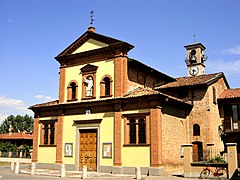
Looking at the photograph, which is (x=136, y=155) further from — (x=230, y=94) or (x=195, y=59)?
(x=195, y=59)

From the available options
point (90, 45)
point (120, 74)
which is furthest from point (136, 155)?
point (90, 45)

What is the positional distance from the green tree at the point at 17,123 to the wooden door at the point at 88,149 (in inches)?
2751

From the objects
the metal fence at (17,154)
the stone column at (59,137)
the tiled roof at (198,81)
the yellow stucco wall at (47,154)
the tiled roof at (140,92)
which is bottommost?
the metal fence at (17,154)

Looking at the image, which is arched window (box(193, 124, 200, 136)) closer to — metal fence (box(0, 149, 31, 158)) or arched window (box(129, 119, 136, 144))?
arched window (box(129, 119, 136, 144))

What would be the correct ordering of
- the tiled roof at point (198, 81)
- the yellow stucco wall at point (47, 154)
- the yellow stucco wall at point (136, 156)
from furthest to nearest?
the tiled roof at point (198, 81), the yellow stucco wall at point (47, 154), the yellow stucco wall at point (136, 156)

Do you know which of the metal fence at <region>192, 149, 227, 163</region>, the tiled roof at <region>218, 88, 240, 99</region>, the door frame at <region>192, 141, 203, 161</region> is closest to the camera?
the metal fence at <region>192, 149, 227, 163</region>

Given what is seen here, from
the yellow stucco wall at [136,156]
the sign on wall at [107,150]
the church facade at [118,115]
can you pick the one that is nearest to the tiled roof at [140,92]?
the church facade at [118,115]

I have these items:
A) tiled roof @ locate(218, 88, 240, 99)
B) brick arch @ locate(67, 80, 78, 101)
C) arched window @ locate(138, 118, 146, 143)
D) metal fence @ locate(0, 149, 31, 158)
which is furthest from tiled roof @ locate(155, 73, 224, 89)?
metal fence @ locate(0, 149, 31, 158)

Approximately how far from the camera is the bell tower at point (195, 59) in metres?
32.2

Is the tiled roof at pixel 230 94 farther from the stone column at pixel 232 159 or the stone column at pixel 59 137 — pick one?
the stone column at pixel 59 137

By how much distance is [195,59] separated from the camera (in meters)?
32.7

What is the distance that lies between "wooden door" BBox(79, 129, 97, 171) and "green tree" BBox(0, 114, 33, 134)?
229 ft

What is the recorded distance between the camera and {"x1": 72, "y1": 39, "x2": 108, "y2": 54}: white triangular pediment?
939 inches

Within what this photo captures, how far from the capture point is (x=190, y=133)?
80.1ft
